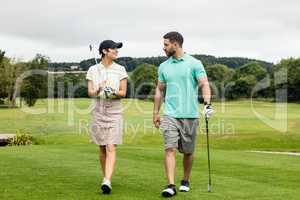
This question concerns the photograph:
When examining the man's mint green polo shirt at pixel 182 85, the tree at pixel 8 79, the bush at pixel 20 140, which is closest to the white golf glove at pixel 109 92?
the man's mint green polo shirt at pixel 182 85

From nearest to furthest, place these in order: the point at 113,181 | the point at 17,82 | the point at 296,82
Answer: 1. the point at 113,181
2. the point at 17,82
3. the point at 296,82

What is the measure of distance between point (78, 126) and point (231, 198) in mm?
32720

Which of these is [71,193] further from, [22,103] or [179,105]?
[22,103]

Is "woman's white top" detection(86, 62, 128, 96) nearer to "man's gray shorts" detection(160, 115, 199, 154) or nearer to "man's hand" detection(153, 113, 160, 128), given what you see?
"man's hand" detection(153, 113, 160, 128)

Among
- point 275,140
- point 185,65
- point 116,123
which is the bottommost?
point 275,140

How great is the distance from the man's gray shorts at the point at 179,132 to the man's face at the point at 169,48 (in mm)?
935

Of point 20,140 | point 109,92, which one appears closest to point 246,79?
point 20,140

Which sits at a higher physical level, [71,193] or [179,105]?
[179,105]

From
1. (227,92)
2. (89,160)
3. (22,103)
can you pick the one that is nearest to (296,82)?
(227,92)

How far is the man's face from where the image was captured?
8625mm

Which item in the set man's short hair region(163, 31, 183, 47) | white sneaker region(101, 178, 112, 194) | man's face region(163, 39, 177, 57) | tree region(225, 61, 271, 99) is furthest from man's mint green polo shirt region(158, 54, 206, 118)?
tree region(225, 61, 271, 99)

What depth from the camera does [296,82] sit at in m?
98.7

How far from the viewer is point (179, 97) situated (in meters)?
8.62

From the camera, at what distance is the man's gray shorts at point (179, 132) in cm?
858
